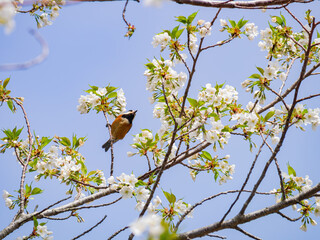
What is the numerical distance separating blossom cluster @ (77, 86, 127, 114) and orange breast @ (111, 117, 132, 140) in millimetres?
2258

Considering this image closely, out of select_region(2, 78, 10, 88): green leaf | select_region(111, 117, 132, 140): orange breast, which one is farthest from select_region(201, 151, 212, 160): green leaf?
select_region(111, 117, 132, 140): orange breast

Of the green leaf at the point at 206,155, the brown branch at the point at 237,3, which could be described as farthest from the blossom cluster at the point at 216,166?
the brown branch at the point at 237,3

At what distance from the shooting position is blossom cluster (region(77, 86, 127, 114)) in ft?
14.6

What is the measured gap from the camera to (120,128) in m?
6.89

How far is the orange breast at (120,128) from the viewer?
22.6 feet

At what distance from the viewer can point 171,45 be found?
3873 mm

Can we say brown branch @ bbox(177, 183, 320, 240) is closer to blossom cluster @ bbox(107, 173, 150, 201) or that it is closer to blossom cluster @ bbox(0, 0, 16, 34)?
blossom cluster @ bbox(107, 173, 150, 201)

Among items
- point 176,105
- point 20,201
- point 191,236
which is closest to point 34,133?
point 20,201

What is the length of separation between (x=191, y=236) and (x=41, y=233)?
5.27 ft

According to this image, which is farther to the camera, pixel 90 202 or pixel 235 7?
pixel 90 202

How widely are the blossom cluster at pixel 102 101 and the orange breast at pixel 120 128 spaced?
2258 millimetres

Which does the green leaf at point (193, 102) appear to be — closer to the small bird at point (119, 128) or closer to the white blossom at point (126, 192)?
the white blossom at point (126, 192)

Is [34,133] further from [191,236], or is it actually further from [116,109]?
[191,236]

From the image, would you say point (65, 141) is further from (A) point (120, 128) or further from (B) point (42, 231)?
(A) point (120, 128)
